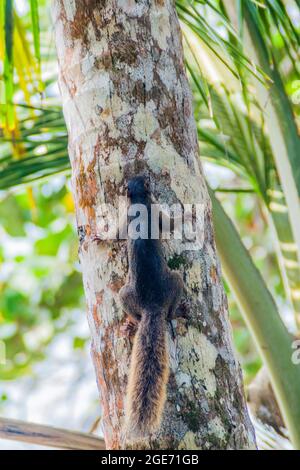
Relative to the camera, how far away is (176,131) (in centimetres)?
217

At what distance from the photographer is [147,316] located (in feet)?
6.68

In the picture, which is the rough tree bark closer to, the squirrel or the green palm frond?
the squirrel

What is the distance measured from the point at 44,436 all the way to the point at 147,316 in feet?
2.14

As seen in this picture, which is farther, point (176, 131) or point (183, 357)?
point (176, 131)

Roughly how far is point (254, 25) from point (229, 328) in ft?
5.05

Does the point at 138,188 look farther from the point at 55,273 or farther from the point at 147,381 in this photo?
the point at 55,273

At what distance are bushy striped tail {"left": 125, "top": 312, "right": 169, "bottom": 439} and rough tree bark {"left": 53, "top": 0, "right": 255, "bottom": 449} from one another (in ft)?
0.08

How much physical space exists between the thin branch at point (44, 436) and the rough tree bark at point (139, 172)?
0.53m

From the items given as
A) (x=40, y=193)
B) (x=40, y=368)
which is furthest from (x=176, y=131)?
(x=40, y=368)

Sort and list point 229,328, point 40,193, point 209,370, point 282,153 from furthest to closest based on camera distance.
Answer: point 40,193 → point 282,153 → point 229,328 → point 209,370

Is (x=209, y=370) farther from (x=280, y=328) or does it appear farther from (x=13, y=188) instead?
(x=13, y=188)

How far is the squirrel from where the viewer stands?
6.05 ft

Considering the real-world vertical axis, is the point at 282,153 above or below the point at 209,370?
above

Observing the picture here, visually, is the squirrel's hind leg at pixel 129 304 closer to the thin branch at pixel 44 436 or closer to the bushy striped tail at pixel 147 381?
the bushy striped tail at pixel 147 381
